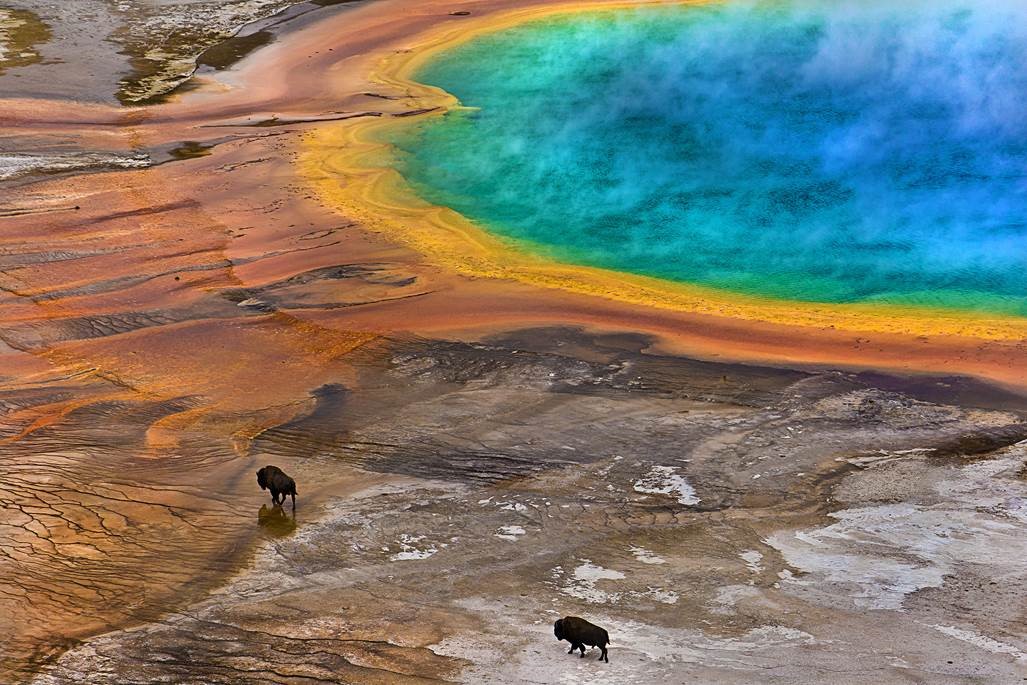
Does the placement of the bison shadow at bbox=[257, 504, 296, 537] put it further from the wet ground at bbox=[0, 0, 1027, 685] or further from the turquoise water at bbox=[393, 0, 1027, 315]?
the turquoise water at bbox=[393, 0, 1027, 315]

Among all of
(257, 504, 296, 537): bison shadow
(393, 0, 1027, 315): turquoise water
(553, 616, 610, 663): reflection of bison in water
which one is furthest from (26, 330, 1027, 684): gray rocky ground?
(393, 0, 1027, 315): turquoise water

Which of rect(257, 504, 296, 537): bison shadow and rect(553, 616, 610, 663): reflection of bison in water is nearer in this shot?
rect(553, 616, 610, 663): reflection of bison in water

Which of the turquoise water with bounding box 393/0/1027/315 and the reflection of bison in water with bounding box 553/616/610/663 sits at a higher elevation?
the turquoise water with bounding box 393/0/1027/315

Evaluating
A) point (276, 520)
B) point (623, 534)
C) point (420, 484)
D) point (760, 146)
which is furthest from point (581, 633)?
point (760, 146)

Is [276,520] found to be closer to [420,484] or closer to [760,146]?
[420,484]

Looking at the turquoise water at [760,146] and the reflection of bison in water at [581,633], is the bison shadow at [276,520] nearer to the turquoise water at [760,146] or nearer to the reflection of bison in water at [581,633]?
the reflection of bison in water at [581,633]

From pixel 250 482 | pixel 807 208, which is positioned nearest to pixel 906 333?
pixel 807 208

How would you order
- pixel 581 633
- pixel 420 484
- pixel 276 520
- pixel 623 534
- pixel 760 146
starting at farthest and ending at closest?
1. pixel 760 146
2. pixel 420 484
3. pixel 623 534
4. pixel 276 520
5. pixel 581 633
